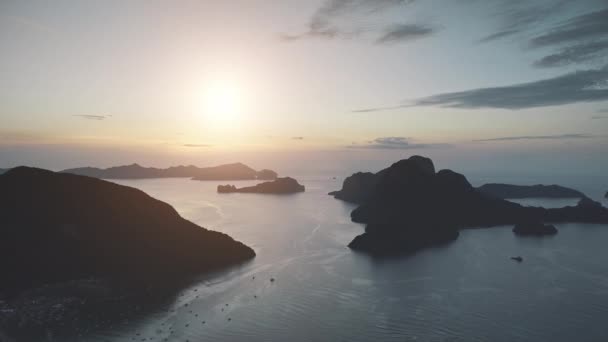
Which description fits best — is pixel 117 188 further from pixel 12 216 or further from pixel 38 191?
pixel 12 216

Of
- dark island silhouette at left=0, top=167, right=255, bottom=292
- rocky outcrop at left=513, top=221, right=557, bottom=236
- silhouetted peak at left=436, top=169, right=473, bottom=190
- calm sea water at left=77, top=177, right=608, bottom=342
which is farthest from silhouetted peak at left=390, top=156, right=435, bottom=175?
dark island silhouette at left=0, top=167, right=255, bottom=292

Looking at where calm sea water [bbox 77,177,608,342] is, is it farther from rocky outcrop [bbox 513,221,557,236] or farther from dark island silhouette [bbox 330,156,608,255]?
dark island silhouette [bbox 330,156,608,255]

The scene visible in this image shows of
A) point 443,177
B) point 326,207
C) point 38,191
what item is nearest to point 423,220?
point 443,177

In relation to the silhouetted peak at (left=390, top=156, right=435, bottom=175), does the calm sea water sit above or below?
below

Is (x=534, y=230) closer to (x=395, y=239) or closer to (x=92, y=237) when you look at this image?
(x=395, y=239)

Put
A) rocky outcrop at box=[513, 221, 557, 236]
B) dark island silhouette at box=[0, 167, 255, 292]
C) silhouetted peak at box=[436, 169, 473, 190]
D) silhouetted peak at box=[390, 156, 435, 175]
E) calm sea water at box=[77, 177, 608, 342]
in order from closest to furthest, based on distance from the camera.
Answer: calm sea water at box=[77, 177, 608, 342]
dark island silhouette at box=[0, 167, 255, 292]
rocky outcrop at box=[513, 221, 557, 236]
silhouetted peak at box=[390, 156, 435, 175]
silhouetted peak at box=[436, 169, 473, 190]

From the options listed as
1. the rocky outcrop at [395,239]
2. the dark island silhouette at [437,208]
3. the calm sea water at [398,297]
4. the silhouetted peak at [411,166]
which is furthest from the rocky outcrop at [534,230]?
the silhouetted peak at [411,166]

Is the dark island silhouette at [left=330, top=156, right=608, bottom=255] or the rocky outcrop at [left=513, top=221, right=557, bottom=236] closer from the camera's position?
the rocky outcrop at [left=513, top=221, right=557, bottom=236]
